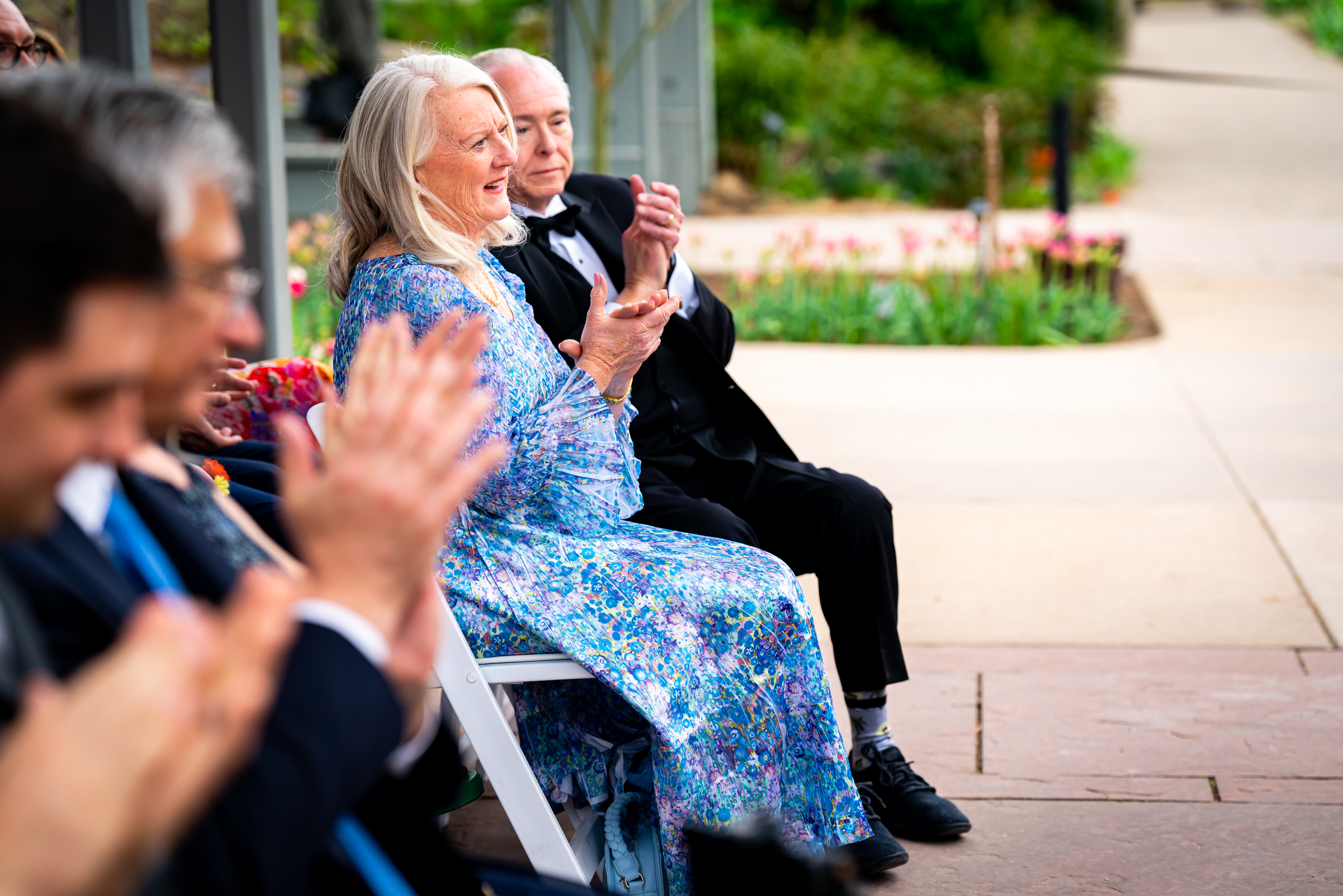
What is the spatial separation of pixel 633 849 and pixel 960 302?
6968 mm

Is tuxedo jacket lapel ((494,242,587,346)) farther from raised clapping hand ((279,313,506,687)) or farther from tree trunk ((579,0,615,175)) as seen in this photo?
tree trunk ((579,0,615,175))

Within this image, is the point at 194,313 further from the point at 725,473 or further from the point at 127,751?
the point at 725,473

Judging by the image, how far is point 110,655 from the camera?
1007mm

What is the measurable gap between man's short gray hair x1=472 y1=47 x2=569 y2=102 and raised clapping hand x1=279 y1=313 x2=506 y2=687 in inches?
85.2

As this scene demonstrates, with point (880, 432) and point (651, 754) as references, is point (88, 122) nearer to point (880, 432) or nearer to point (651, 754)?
point (651, 754)

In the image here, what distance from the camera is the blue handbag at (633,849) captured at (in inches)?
96.0

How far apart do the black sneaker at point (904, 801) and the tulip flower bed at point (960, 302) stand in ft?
18.9

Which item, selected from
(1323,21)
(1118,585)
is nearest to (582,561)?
(1118,585)

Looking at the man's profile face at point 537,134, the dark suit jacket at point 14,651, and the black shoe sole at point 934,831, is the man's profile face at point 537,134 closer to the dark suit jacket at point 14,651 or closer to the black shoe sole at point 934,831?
the black shoe sole at point 934,831

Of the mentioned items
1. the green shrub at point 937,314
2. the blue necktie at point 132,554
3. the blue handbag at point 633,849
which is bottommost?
the green shrub at point 937,314

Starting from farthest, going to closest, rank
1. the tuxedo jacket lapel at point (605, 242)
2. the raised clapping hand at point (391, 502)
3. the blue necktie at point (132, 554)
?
the tuxedo jacket lapel at point (605, 242)
the blue necktie at point (132, 554)
the raised clapping hand at point (391, 502)

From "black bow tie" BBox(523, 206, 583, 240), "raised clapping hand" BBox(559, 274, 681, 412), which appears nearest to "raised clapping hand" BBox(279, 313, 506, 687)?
"raised clapping hand" BBox(559, 274, 681, 412)

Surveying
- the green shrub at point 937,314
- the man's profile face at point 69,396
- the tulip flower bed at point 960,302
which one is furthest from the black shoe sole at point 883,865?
the green shrub at point 937,314

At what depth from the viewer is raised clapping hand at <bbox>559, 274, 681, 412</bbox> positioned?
2.54m
